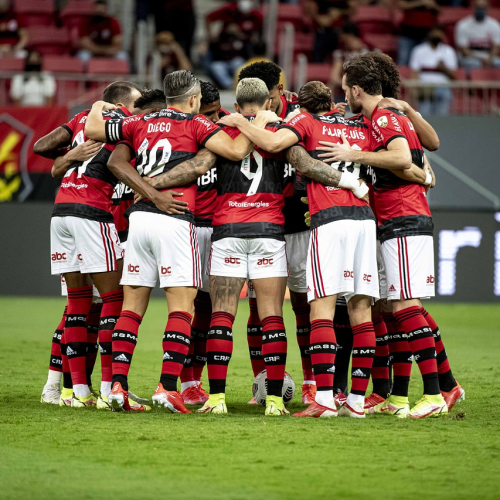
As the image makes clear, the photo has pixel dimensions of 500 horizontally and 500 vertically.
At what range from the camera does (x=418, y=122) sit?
659 cm

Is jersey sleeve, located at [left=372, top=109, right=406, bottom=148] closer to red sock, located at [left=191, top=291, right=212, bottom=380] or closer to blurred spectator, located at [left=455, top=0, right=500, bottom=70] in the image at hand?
red sock, located at [left=191, top=291, right=212, bottom=380]

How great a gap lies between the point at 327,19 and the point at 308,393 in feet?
41.7

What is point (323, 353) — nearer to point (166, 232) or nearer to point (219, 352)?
point (219, 352)

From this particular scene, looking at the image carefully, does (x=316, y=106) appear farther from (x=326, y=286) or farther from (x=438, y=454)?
(x=438, y=454)

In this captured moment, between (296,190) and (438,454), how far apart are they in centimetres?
274

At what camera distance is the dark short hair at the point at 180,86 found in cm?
629

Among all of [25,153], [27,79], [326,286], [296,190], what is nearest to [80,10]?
[27,79]

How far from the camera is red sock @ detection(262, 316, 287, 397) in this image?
611cm

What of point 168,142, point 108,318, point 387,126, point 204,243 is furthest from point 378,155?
point 108,318

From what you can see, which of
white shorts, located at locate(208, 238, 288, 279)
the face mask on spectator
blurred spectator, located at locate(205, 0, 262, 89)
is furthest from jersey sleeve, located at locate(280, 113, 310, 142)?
the face mask on spectator

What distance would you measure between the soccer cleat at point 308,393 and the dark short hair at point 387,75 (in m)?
2.44

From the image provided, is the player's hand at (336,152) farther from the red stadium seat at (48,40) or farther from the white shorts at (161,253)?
the red stadium seat at (48,40)

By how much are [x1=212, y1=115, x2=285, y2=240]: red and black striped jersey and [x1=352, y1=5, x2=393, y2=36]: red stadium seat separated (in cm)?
1309

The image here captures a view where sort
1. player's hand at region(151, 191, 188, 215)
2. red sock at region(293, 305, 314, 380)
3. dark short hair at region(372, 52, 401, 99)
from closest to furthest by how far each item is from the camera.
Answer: player's hand at region(151, 191, 188, 215) < dark short hair at region(372, 52, 401, 99) < red sock at region(293, 305, 314, 380)
